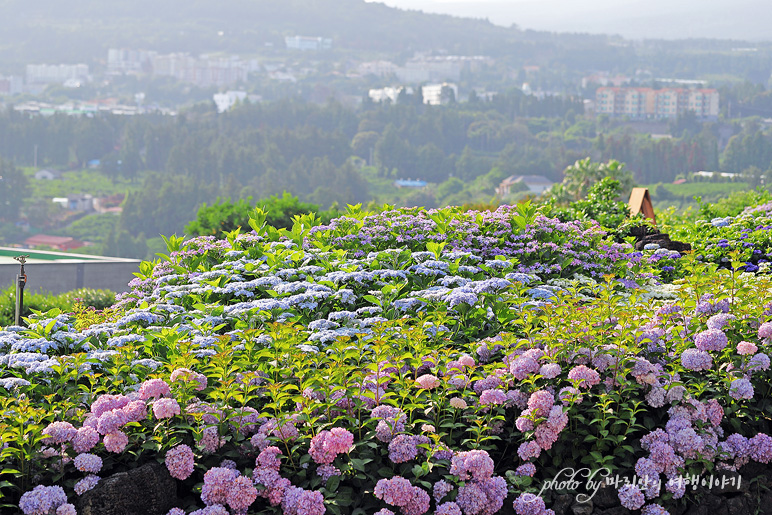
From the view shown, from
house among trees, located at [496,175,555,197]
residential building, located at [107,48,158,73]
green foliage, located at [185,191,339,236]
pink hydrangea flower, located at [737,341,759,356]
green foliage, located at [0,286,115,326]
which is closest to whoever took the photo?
pink hydrangea flower, located at [737,341,759,356]

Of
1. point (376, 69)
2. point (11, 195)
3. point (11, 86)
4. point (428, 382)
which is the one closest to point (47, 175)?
point (11, 195)

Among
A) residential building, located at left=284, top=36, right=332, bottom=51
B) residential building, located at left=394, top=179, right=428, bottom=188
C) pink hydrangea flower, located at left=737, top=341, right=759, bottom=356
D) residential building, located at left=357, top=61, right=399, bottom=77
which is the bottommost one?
residential building, located at left=394, top=179, right=428, bottom=188

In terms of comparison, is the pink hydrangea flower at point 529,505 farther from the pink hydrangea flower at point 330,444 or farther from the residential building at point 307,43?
the residential building at point 307,43

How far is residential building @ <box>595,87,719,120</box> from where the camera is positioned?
127375 mm

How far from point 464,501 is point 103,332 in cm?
196

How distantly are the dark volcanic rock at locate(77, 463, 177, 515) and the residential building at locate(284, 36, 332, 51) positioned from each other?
7153 inches

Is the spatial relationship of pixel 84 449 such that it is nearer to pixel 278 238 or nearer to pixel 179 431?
pixel 179 431

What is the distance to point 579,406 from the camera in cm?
292

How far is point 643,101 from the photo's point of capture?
440 ft

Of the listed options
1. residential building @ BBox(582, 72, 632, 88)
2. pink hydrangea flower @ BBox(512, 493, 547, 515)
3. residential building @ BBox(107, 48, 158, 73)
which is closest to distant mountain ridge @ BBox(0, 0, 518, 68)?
residential building @ BBox(107, 48, 158, 73)

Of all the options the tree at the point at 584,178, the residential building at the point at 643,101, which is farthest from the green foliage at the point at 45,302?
the residential building at the point at 643,101

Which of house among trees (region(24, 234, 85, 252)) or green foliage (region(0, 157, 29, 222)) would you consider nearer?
house among trees (region(24, 234, 85, 252))

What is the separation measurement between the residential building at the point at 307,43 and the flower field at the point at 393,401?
7113 inches

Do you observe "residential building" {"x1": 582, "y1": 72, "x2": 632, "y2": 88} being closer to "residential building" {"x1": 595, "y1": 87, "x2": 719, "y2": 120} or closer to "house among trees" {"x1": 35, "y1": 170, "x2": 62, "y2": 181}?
"residential building" {"x1": 595, "y1": 87, "x2": 719, "y2": 120}
